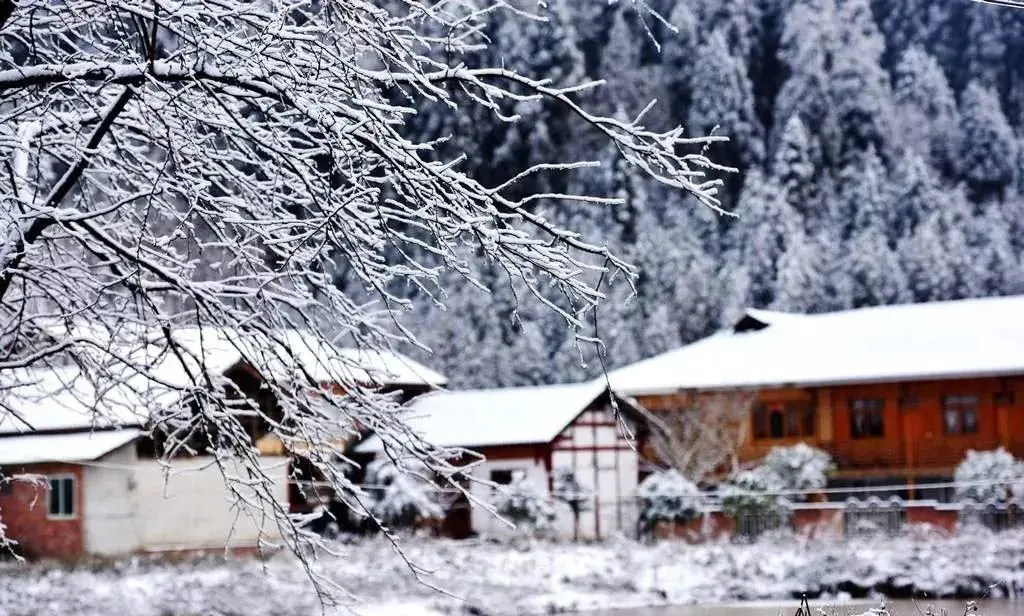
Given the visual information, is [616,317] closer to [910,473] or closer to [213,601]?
[910,473]

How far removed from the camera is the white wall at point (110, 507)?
2862 centimetres

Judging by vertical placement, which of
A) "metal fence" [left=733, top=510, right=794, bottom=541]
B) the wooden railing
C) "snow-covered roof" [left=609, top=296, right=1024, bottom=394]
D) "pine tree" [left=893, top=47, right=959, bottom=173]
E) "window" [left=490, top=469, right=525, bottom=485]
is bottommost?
"metal fence" [left=733, top=510, right=794, bottom=541]

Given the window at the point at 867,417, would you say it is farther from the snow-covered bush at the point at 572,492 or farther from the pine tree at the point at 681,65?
the pine tree at the point at 681,65

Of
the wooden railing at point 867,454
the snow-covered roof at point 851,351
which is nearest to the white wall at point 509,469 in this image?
the snow-covered roof at point 851,351

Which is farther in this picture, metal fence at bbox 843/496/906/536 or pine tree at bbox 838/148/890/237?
pine tree at bbox 838/148/890/237

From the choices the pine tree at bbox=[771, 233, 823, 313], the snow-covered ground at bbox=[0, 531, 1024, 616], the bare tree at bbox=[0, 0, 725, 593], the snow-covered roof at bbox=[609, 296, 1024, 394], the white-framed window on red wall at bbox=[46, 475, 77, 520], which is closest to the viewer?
the bare tree at bbox=[0, 0, 725, 593]

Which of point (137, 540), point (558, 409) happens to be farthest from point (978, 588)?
point (137, 540)

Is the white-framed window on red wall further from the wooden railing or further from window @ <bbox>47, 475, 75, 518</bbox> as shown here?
the wooden railing

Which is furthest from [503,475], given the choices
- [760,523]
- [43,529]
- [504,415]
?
[43,529]

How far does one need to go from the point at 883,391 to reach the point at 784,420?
9.26ft

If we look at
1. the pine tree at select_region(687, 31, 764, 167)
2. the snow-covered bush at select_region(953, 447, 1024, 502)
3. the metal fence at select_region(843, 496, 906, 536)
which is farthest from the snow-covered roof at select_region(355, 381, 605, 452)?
the pine tree at select_region(687, 31, 764, 167)

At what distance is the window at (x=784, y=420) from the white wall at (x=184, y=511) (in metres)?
13.5

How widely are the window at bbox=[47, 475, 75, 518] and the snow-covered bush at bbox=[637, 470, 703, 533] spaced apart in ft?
40.0

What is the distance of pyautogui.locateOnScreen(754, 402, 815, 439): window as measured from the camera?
3688cm
